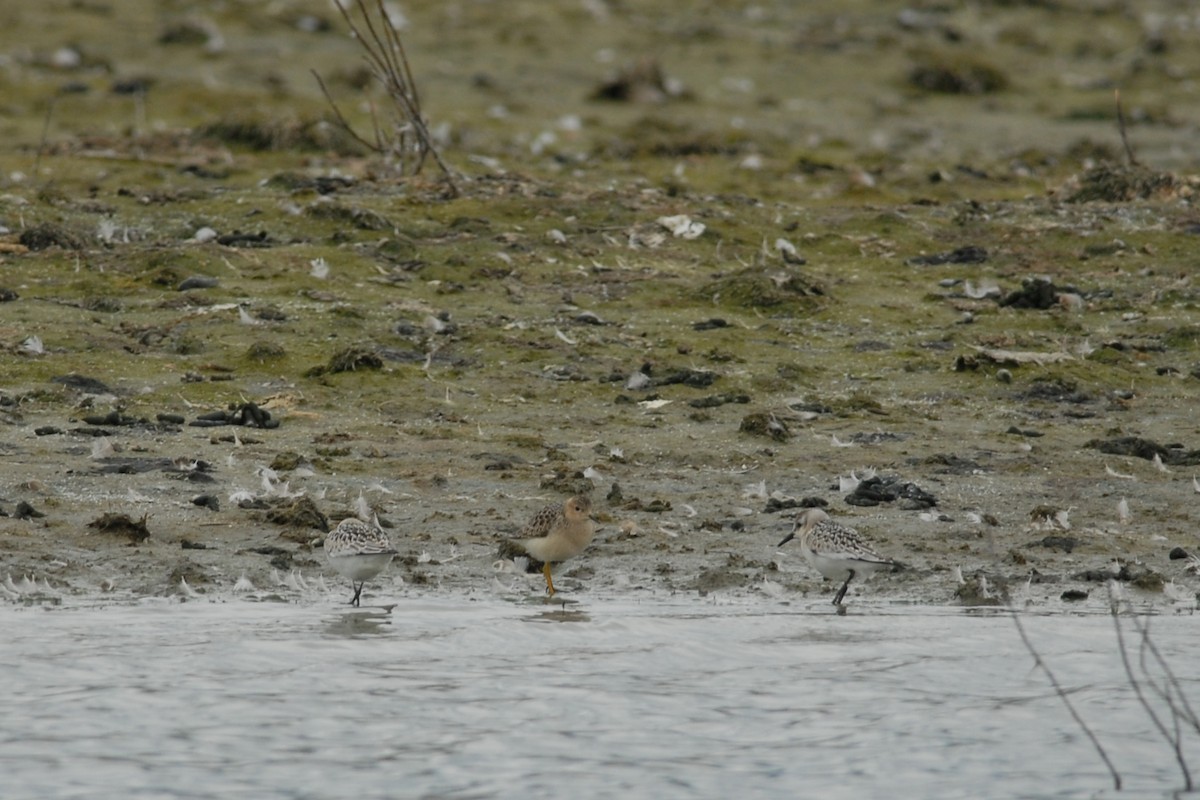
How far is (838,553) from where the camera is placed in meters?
11.1

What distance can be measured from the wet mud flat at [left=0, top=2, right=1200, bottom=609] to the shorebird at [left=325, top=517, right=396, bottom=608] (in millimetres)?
627

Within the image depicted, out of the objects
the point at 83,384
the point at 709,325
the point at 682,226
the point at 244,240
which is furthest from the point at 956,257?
the point at 83,384

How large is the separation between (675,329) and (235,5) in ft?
91.6

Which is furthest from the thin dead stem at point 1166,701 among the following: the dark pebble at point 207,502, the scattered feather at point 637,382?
the dark pebble at point 207,502

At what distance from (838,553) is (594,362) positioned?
5.13m

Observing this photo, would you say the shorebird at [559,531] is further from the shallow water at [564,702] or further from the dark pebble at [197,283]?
the dark pebble at [197,283]

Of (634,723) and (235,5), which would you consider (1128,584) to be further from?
(235,5)

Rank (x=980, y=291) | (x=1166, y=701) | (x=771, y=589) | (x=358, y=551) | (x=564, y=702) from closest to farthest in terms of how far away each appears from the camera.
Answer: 1. (x=1166, y=701)
2. (x=564, y=702)
3. (x=358, y=551)
4. (x=771, y=589)
5. (x=980, y=291)

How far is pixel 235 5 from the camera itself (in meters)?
41.6

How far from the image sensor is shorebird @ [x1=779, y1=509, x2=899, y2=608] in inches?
437

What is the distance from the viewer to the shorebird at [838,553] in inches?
437

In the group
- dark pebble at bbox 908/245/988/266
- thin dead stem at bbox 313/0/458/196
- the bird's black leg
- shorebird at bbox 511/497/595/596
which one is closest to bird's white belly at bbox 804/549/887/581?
the bird's black leg

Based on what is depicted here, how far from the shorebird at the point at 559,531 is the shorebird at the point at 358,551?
971mm

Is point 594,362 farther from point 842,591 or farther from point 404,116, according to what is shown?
point 404,116
